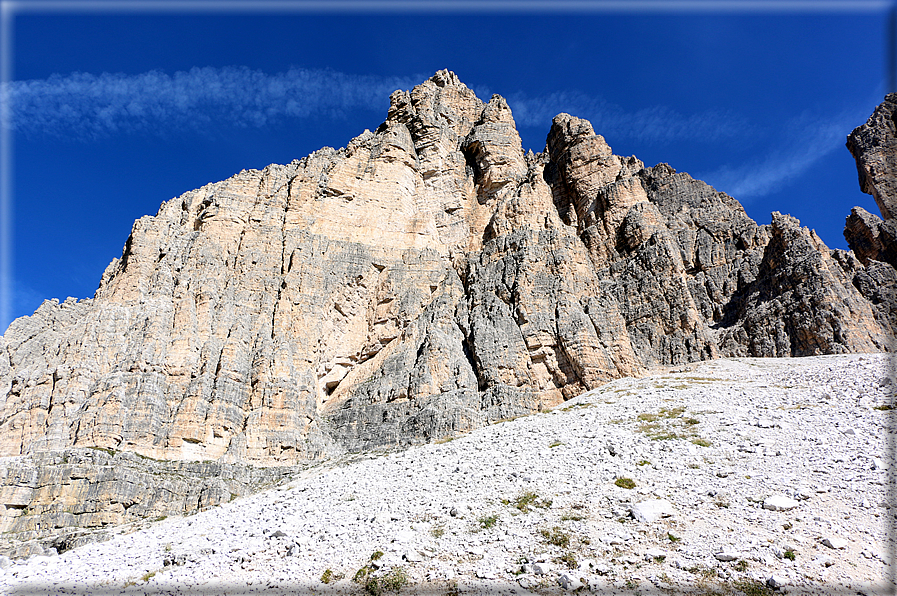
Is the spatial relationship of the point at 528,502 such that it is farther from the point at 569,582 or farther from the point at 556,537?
the point at 569,582

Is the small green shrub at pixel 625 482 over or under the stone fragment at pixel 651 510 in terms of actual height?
over

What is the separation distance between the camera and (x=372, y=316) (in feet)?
150

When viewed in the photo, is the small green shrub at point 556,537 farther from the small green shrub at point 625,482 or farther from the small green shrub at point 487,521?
the small green shrub at point 625,482

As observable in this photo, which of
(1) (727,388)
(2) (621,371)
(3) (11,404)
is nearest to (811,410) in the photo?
(1) (727,388)

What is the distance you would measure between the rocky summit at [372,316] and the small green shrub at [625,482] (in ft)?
50.7

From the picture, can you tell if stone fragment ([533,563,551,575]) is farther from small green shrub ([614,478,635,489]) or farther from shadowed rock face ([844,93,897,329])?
shadowed rock face ([844,93,897,329])

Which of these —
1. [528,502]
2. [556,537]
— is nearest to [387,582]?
[556,537]

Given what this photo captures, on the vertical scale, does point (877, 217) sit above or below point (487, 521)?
above

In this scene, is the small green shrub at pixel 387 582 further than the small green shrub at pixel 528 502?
No

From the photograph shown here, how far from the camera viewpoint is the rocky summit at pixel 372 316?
3180 cm

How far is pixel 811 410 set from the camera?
25.1 m

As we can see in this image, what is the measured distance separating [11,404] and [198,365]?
11.1 m

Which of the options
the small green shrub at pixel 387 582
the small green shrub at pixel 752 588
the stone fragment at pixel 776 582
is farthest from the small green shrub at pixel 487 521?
the stone fragment at pixel 776 582

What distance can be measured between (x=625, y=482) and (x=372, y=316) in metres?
29.8
